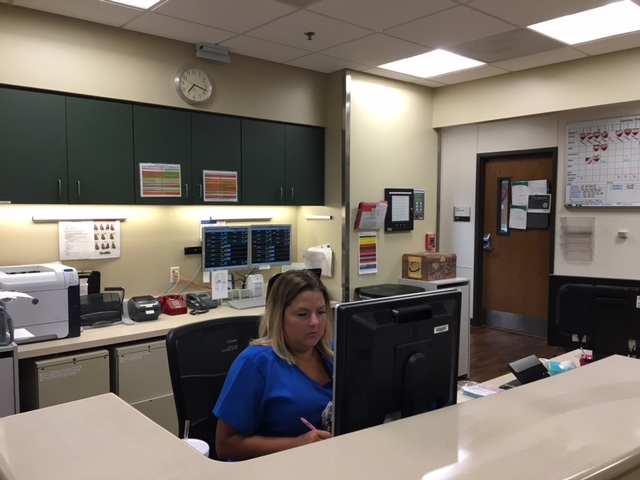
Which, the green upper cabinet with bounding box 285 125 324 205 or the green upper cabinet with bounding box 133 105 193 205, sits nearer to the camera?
the green upper cabinet with bounding box 133 105 193 205

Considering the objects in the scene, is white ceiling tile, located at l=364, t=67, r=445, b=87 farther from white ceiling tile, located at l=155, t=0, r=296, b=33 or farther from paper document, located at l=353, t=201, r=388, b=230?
white ceiling tile, located at l=155, t=0, r=296, b=33

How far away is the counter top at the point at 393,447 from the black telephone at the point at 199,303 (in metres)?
2.53

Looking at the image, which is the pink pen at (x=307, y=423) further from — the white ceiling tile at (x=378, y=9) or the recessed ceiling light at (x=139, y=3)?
the recessed ceiling light at (x=139, y=3)

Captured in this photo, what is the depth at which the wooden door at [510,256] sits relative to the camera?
529 centimetres

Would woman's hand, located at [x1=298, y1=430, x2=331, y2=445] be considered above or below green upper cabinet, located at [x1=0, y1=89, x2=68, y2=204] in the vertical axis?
below

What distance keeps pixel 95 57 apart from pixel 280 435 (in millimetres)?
2849

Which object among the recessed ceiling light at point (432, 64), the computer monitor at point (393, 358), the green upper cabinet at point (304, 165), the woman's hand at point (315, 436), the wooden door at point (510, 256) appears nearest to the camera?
the computer monitor at point (393, 358)

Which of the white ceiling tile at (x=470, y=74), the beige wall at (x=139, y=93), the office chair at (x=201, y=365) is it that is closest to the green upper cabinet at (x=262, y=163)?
the beige wall at (x=139, y=93)

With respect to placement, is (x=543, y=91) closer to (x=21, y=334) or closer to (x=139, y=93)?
(x=139, y=93)

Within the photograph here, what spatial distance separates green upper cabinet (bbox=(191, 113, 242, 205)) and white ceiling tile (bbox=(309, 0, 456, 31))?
1.20m

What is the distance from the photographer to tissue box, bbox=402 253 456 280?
5000 millimetres

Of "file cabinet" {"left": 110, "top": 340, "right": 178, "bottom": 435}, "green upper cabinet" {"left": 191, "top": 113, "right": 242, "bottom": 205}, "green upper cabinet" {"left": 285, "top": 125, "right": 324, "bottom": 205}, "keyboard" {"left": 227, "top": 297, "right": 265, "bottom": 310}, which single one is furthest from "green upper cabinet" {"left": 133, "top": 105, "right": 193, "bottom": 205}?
"file cabinet" {"left": 110, "top": 340, "right": 178, "bottom": 435}

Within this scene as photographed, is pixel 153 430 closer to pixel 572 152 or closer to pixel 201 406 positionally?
pixel 201 406

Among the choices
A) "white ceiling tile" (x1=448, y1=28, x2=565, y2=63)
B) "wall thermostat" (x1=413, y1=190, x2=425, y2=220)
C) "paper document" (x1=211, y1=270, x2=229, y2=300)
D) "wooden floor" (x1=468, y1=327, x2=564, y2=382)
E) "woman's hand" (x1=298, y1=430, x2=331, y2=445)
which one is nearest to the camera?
"woman's hand" (x1=298, y1=430, x2=331, y2=445)
